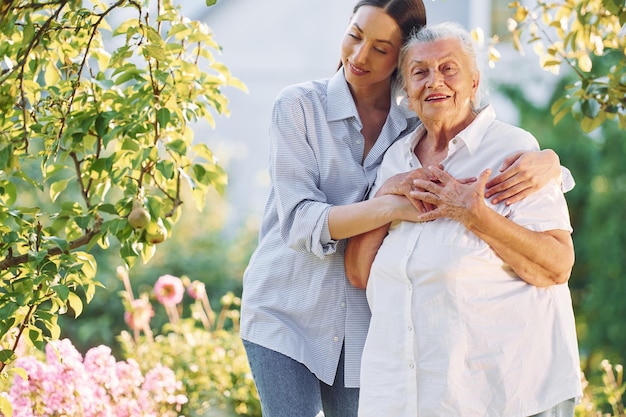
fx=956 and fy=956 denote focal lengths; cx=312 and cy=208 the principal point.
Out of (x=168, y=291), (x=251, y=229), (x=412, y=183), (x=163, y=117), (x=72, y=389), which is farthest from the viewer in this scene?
(x=251, y=229)

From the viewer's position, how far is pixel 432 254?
1999mm

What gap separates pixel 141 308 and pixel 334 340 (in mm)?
1977

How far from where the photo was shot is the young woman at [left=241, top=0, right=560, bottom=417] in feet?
7.29

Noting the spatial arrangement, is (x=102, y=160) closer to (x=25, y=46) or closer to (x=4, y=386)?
(x=25, y=46)

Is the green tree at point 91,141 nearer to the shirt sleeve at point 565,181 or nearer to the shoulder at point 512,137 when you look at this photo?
the shoulder at point 512,137

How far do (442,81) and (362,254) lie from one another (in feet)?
1.40

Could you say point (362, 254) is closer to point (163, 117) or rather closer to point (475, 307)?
point (475, 307)

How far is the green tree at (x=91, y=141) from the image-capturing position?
2.26m

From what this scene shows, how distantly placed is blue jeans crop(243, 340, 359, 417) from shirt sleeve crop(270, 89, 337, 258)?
0.27 m

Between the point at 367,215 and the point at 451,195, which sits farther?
the point at 367,215

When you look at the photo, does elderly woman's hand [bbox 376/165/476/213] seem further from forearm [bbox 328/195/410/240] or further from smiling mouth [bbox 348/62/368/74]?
smiling mouth [bbox 348/62/368/74]

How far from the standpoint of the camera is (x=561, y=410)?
199 cm

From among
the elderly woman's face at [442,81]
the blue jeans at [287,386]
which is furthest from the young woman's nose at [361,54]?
the blue jeans at [287,386]

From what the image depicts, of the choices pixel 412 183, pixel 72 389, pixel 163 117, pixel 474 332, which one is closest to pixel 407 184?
pixel 412 183
